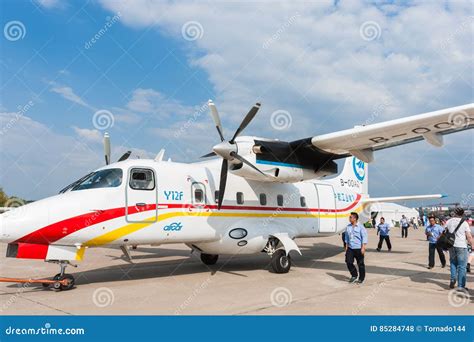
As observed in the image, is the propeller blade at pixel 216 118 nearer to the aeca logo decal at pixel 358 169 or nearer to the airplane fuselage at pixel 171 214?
the airplane fuselage at pixel 171 214

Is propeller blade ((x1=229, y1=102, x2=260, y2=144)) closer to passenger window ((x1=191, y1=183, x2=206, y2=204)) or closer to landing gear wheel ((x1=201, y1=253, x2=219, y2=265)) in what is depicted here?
passenger window ((x1=191, y1=183, x2=206, y2=204))

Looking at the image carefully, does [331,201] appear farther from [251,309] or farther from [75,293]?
[75,293]

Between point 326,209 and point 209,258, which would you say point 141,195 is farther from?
point 326,209

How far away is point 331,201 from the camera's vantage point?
50.0 ft

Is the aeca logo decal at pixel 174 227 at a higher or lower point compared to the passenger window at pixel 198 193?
lower

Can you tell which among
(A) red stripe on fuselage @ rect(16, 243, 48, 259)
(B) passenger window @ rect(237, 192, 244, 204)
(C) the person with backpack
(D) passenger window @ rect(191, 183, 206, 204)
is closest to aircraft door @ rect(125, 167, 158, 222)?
(D) passenger window @ rect(191, 183, 206, 204)

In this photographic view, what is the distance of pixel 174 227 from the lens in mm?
10336

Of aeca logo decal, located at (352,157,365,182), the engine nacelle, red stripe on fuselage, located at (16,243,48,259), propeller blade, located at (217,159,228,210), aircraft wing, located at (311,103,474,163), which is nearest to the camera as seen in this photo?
red stripe on fuselage, located at (16,243,48,259)

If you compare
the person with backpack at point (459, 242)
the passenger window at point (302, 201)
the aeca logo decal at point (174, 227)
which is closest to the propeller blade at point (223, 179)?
the aeca logo decal at point (174, 227)

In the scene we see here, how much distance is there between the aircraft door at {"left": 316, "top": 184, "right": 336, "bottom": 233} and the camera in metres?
14.7

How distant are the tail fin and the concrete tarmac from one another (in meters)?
4.07

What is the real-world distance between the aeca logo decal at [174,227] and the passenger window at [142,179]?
1.06m

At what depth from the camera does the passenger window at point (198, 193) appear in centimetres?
1102
